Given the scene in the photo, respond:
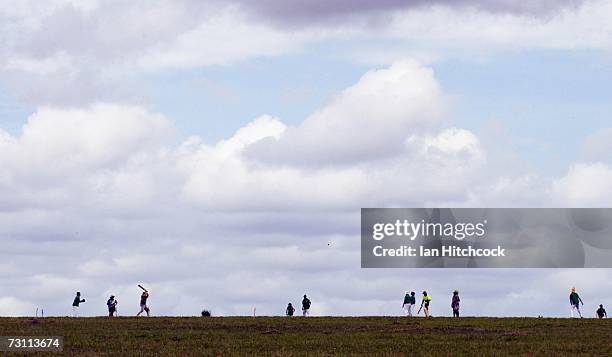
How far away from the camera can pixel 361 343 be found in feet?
179

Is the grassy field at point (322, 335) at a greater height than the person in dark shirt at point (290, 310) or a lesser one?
lesser

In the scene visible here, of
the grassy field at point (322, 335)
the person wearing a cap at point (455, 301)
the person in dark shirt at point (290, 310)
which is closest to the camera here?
the grassy field at point (322, 335)

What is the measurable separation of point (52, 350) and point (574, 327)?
2992 centimetres

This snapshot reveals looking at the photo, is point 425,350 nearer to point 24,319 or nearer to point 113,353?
point 113,353

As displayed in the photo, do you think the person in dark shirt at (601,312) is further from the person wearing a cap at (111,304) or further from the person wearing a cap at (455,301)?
the person wearing a cap at (111,304)

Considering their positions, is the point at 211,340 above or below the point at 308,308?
Result: below

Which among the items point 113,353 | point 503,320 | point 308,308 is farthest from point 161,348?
point 308,308

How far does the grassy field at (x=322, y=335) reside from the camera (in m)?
50.9

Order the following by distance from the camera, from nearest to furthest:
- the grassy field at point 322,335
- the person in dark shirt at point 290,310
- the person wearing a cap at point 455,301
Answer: the grassy field at point 322,335
the person wearing a cap at point 455,301
the person in dark shirt at point 290,310

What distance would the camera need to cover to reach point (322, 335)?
59.2 meters

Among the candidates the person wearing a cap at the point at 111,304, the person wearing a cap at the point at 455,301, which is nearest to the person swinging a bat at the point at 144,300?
the person wearing a cap at the point at 111,304

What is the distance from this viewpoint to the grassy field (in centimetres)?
5091

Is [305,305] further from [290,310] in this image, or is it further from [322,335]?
[322,335]

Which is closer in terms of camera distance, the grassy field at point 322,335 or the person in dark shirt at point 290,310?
the grassy field at point 322,335
